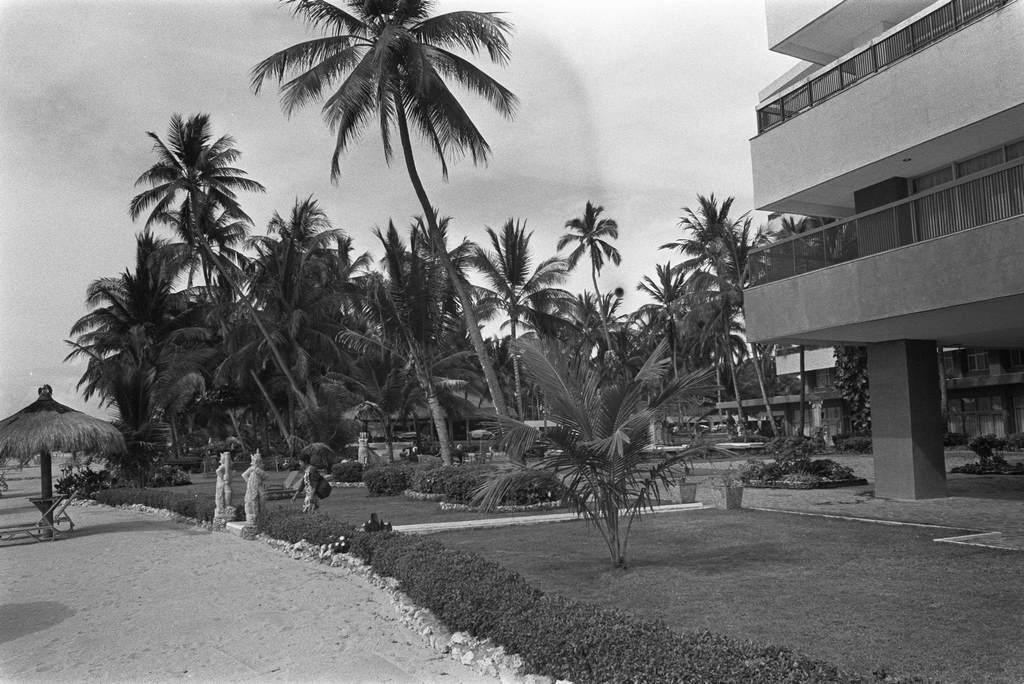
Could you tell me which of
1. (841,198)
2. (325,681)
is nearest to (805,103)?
(841,198)

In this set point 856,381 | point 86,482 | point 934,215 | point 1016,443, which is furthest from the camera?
point 856,381

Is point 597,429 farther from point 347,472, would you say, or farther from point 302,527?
point 347,472

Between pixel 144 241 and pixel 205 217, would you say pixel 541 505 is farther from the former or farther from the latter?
pixel 144 241

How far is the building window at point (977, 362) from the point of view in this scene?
32781 mm

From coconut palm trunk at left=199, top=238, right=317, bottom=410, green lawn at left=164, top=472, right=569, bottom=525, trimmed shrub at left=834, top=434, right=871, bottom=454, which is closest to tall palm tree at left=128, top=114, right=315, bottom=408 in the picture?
coconut palm trunk at left=199, top=238, right=317, bottom=410

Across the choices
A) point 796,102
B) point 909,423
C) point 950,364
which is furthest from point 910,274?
point 950,364

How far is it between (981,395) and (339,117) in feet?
93.8

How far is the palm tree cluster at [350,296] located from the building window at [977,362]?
9782 millimetres

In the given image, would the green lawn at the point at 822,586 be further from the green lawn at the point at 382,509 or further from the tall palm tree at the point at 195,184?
the tall palm tree at the point at 195,184

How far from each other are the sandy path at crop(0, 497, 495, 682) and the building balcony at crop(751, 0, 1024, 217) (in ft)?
33.7

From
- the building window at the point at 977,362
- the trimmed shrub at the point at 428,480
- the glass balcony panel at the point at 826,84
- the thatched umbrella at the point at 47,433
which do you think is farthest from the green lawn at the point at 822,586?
the building window at the point at 977,362

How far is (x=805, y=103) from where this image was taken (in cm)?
1469

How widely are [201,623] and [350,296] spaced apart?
28932mm

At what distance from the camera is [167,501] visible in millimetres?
19875
